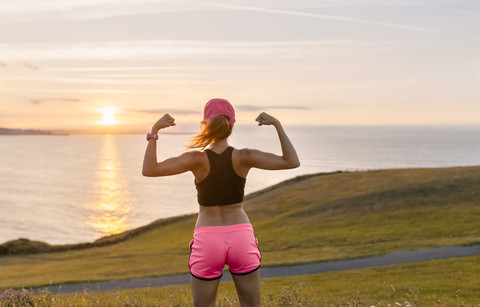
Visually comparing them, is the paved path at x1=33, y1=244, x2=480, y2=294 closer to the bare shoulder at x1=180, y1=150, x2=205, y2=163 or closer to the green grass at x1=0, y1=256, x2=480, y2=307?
the green grass at x1=0, y1=256, x2=480, y2=307

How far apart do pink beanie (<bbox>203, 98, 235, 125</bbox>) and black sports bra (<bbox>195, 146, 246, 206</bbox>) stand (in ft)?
1.18

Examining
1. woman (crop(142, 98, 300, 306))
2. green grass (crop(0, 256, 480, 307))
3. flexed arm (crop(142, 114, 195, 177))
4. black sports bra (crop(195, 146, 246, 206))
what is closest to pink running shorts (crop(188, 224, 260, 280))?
woman (crop(142, 98, 300, 306))

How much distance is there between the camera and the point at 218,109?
212 inches

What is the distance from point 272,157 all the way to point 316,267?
24.7 m

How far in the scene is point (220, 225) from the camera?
5.37 m

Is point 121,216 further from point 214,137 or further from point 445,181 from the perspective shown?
point 214,137

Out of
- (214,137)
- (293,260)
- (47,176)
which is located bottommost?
(47,176)

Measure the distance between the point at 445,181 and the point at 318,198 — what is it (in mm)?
12429

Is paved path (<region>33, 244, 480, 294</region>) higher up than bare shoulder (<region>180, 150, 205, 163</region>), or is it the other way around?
bare shoulder (<region>180, 150, 205, 163</region>)

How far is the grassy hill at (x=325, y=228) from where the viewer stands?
107 feet

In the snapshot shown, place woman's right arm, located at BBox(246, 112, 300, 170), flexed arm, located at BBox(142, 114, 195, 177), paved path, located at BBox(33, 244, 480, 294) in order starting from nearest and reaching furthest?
flexed arm, located at BBox(142, 114, 195, 177)
woman's right arm, located at BBox(246, 112, 300, 170)
paved path, located at BBox(33, 244, 480, 294)

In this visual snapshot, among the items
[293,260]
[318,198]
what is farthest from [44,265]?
[318,198]

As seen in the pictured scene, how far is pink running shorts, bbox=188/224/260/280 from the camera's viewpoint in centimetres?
534

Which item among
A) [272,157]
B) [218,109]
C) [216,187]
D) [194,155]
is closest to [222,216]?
[216,187]
